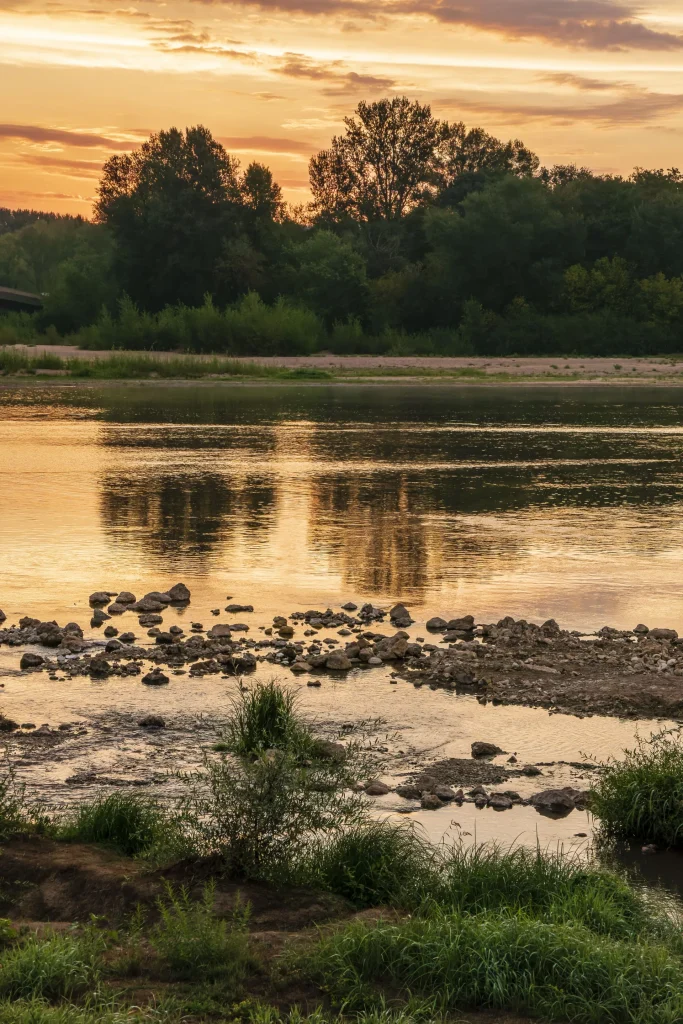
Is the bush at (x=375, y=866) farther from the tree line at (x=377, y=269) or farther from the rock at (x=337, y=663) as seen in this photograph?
the tree line at (x=377, y=269)

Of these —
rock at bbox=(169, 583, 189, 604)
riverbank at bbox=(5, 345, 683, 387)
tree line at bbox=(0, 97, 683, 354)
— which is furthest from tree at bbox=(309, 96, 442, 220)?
rock at bbox=(169, 583, 189, 604)

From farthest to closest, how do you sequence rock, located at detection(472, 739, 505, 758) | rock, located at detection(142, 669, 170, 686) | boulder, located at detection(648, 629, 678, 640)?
boulder, located at detection(648, 629, 678, 640), rock, located at detection(142, 669, 170, 686), rock, located at detection(472, 739, 505, 758)

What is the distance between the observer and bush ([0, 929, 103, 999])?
5.62m

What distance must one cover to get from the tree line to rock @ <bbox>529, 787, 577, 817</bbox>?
67970mm

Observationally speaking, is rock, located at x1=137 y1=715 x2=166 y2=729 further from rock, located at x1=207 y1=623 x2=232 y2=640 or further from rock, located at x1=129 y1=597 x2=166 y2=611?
rock, located at x1=129 y1=597 x2=166 y2=611

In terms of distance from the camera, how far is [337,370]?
223 feet

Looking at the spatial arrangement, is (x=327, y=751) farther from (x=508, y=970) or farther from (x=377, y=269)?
(x=377, y=269)

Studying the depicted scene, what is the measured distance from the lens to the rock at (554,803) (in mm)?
8352

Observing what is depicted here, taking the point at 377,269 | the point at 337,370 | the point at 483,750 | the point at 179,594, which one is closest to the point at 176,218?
the point at 377,269

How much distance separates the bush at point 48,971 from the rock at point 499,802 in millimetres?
3149

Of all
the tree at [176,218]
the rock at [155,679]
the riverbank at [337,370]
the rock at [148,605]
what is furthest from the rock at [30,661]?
the tree at [176,218]

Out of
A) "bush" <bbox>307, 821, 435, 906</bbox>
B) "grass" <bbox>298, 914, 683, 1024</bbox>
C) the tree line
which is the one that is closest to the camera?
"grass" <bbox>298, 914, 683, 1024</bbox>

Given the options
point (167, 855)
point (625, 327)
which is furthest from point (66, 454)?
point (625, 327)

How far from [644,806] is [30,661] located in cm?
554
